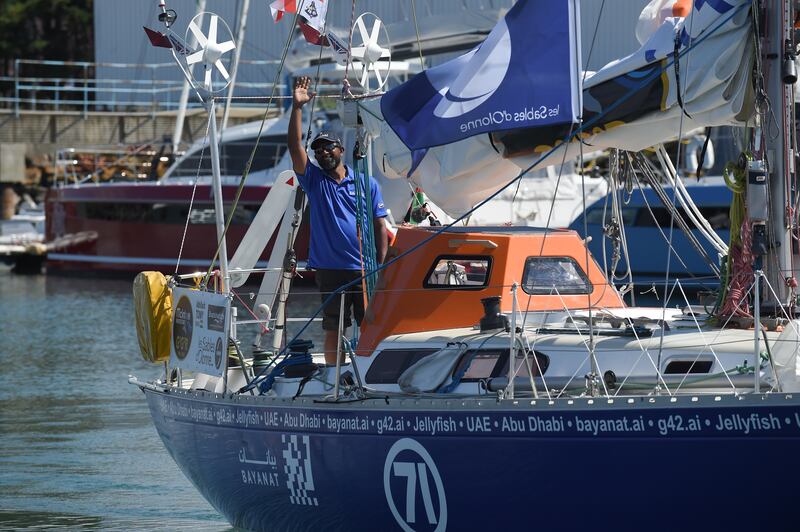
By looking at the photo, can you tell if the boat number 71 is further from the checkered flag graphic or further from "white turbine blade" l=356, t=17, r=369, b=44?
"white turbine blade" l=356, t=17, r=369, b=44

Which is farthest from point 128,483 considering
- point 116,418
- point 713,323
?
point 713,323

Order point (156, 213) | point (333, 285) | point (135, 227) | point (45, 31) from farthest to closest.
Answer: point (45, 31) → point (135, 227) → point (156, 213) → point (333, 285)

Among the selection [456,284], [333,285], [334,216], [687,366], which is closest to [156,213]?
[333,285]

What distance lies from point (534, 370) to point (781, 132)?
6.80 feet

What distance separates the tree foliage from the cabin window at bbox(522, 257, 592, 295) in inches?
1800

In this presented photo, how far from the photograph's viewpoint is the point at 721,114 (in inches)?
356

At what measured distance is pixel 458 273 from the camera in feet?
33.2

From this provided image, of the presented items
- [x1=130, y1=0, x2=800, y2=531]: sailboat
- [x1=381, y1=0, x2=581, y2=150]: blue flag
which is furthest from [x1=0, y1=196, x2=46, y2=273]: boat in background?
[x1=381, y1=0, x2=581, y2=150]: blue flag

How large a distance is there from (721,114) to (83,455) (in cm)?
695

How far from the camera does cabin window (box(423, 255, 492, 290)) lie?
31.5ft

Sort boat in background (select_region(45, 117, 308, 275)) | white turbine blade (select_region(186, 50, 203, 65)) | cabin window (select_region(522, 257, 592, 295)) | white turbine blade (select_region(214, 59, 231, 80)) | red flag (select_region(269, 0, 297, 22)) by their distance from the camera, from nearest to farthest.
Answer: cabin window (select_region(522, 257, 592, 295)) < white turbine blade (select_region(214, 59, 231, 80)) < white turbine blade (select_region(186, 50, 203, 65)) < red flag (select_region(269, 0, 297, 22)) < boat in background (select_region(45, 117, 308, 275))

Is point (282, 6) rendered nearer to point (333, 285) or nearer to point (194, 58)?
point (194, 58)

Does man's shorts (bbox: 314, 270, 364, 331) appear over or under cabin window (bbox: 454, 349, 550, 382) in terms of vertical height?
over

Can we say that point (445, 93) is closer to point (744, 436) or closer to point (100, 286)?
point (744, 436)
